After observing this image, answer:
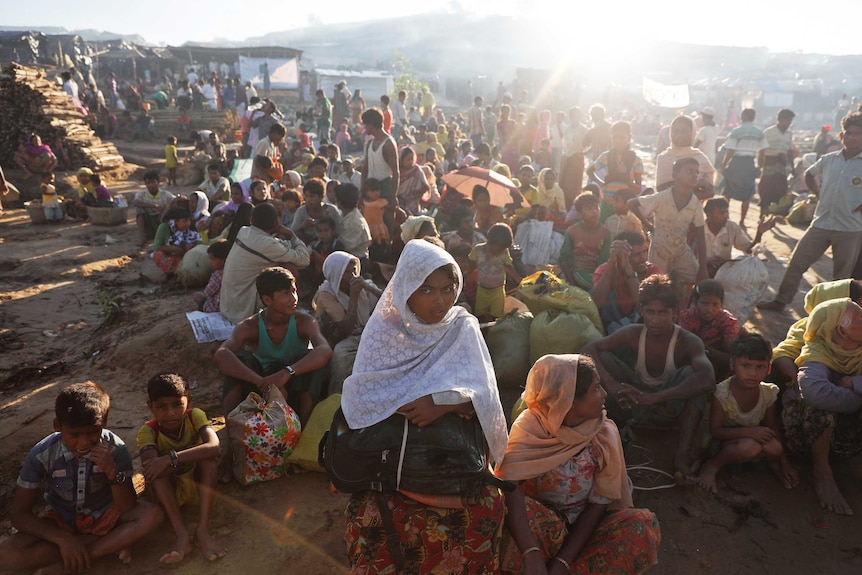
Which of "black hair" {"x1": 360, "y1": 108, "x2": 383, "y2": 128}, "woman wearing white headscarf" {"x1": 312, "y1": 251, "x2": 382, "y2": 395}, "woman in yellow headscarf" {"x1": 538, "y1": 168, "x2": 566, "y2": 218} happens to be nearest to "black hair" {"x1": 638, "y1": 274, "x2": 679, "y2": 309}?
"woman wearing white headscarf" {"x1": 312, "y1": 251, "x2": 382, "y2": 395}

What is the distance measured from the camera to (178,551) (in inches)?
109

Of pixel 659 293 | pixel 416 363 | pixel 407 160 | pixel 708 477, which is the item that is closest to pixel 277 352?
pixel 416 363

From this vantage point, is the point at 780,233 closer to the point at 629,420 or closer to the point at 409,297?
the point at 629,420

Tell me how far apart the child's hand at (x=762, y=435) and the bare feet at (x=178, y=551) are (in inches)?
130

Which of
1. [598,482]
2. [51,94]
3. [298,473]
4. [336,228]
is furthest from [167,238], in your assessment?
[51,94]

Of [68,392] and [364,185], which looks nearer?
[68,392]

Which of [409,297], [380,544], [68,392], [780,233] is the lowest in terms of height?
[780,233]

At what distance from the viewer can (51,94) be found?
14.0 metres

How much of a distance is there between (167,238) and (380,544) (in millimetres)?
6327

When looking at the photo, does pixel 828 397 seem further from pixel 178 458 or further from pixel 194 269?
pixel 194 269

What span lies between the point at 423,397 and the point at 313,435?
159cm

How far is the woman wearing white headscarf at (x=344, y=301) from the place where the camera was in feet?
14.6

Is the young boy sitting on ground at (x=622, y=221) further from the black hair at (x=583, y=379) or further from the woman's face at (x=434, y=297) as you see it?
the woman's face at (x=434, y=297)

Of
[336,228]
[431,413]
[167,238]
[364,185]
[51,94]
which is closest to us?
[431,413]
